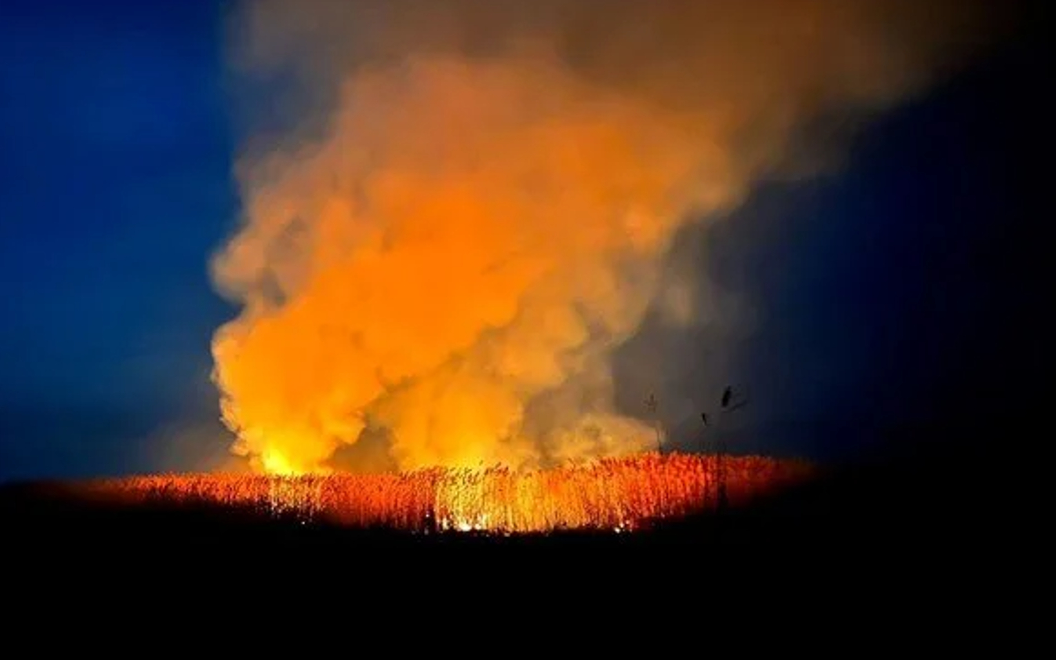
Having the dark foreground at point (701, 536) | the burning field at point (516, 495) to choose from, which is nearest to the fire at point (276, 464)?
the burning field at point (516, 495)

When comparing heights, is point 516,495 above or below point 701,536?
above

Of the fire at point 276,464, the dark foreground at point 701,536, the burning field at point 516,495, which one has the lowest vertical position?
the dark foreground at point 701,536

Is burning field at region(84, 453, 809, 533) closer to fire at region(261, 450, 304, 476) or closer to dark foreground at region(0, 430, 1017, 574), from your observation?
dark foreground at region(0, 430, 1017, 574)

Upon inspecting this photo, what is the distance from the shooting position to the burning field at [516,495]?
1681cm

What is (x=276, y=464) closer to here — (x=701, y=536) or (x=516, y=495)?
(x=516, y=495)

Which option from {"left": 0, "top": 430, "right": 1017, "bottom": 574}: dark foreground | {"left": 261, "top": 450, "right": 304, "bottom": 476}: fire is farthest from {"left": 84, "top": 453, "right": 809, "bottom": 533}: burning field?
{"left": 261, "top": 450, "right": 304, "bottom": 476}: fire

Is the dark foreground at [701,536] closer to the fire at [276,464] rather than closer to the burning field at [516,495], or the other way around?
the burning field at [516,495]

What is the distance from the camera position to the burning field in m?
16.8

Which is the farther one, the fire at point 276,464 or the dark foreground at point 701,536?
the fire at point 276,464

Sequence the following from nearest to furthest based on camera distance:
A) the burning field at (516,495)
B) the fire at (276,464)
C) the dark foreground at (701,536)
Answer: the dark foreground at (701,536)
the burning field at (516,495)
the fire at (276,464)

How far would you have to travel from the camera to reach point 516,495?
17.5 metres

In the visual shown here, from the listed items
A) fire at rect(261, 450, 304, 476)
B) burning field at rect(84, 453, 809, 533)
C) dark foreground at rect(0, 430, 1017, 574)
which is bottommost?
dark foreground at rect(0, 430, 1017, 574)

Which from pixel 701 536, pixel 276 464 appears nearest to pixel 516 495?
pixel 701 536

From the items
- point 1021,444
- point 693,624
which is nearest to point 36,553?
point 693,624
